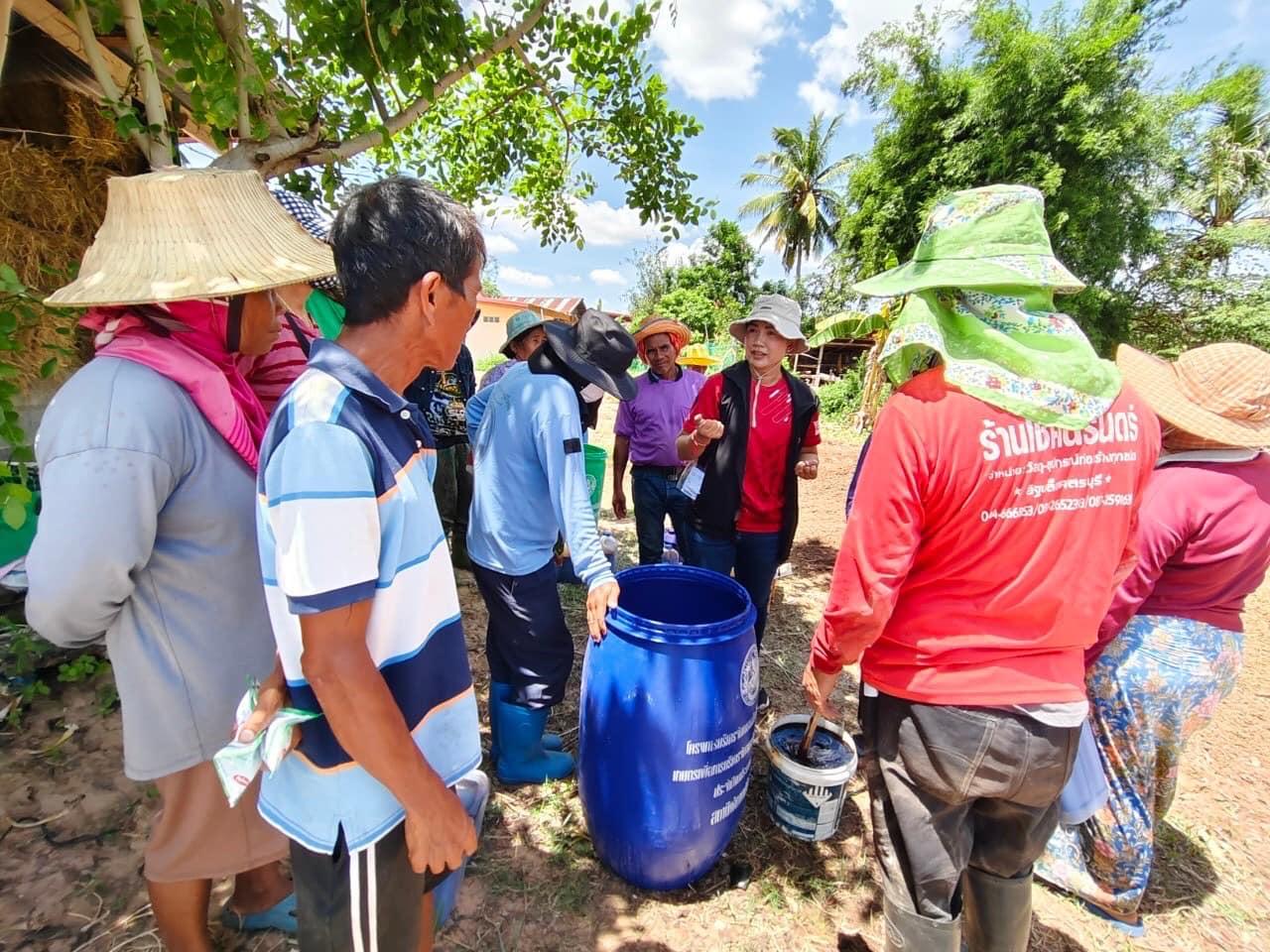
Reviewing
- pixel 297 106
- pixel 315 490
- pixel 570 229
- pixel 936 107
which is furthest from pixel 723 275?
pixel 315 490

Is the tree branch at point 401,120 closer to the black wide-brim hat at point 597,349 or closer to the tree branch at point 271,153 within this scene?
the tree branch at point 271,153

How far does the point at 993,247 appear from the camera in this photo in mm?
1378

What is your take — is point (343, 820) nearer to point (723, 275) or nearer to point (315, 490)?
point (315, 490)

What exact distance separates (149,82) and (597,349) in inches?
71.7

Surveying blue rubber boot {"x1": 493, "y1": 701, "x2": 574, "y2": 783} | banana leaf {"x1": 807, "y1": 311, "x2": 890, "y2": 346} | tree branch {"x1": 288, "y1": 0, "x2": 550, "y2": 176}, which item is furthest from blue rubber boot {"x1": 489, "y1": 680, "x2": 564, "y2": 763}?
banana leaf {"x1": 807, "y1": 311, "x2": 890, "y2": 346}

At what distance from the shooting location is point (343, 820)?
1.12m

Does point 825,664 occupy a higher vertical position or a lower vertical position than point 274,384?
lower

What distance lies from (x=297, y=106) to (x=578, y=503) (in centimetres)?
234

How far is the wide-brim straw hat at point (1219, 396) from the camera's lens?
1874 mm

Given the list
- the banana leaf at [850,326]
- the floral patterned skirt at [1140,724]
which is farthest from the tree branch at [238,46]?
the banana leaf at [850,326]

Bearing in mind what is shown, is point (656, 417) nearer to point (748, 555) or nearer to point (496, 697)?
point (748, 555)

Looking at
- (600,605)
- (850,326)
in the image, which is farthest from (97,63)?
(850,326)

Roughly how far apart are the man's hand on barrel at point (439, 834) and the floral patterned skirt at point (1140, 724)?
7.63 feet

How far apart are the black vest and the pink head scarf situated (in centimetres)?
224
